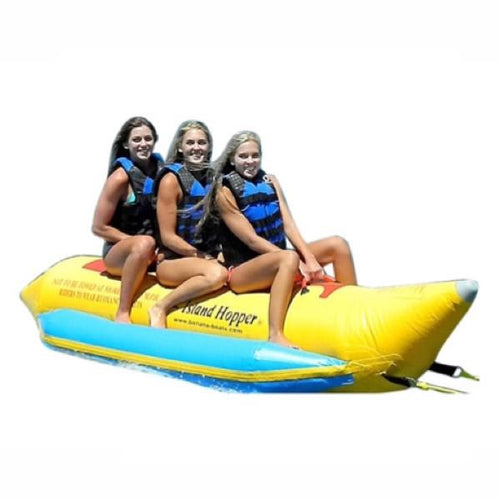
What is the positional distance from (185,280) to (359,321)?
84 centimetres

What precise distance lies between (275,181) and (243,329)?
662 mm

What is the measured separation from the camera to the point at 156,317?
4.03 meters

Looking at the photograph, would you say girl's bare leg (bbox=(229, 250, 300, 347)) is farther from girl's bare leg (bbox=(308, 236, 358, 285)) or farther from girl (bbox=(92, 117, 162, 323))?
girl (bbox=(92, 117, 162, 323))

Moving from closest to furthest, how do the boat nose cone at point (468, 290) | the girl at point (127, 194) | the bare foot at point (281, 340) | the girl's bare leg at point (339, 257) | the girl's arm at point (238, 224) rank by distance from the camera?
the boat nose cone at point (468, 290)
the bare foot at point (281, 340)
the girl's arm at point (238, 224)
the girl's bare leg at point (339, 257)
the girl at point (127, 194)

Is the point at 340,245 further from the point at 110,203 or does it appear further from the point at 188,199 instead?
the point at 110,203

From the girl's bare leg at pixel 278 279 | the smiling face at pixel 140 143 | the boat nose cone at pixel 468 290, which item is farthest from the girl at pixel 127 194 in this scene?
the boat nose cone at pixel 468 290

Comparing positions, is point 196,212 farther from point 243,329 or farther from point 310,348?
point 310,348

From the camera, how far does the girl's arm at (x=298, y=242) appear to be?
3926 millimetres

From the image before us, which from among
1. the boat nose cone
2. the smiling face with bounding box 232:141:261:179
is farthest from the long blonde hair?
the boat nose cone

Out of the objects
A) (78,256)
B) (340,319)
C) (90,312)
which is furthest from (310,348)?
(78,256)

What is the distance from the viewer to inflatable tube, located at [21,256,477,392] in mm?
3387

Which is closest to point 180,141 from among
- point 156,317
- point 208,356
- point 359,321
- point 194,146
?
point 194,146

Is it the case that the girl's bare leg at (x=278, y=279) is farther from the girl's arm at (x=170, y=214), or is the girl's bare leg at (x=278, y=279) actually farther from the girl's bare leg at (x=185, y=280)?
the girl's arm at (x=170, y=214)

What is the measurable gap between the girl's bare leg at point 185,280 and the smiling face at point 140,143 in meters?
0.52
